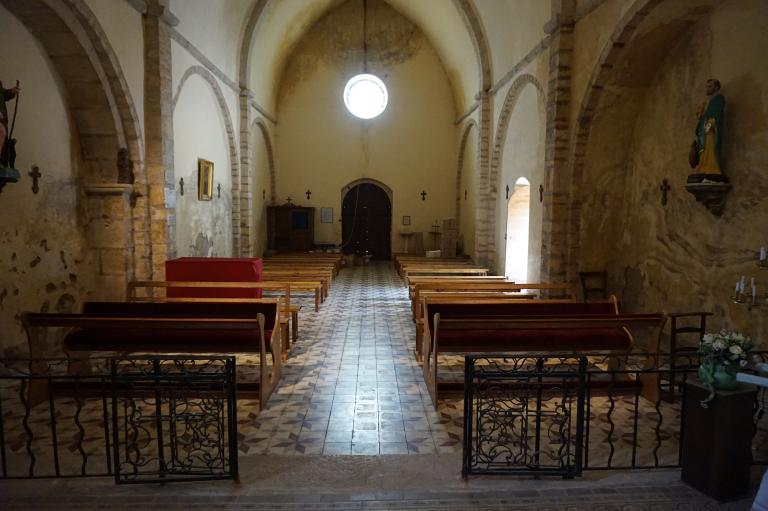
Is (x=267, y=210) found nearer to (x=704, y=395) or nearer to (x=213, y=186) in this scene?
(x=213, y=186)

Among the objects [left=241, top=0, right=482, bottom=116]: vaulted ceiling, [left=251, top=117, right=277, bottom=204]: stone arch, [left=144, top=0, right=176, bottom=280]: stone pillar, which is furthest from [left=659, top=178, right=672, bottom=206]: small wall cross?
[left=251, top=117, right=277, bottom=204]: stone arch

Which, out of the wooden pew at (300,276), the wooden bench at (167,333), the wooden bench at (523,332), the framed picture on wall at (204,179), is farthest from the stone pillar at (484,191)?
the wooden bench at (167,333)

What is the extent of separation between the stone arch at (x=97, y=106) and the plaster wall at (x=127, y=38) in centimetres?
17

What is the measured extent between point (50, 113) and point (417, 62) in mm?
13127

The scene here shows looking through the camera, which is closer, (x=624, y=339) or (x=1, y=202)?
(x=624, y=339)

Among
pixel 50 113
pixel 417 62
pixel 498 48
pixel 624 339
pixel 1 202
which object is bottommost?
pixel 624 339

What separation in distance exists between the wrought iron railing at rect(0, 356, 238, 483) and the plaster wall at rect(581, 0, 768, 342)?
572 cm

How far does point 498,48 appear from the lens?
12.6 m

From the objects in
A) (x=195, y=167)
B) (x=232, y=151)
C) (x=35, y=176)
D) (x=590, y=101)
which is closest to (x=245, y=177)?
(x=232, y=151)

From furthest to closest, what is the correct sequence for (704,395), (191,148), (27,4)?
(191,148), (27,4), (704,395)

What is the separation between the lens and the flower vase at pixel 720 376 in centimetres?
351

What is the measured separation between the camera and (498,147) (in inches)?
525

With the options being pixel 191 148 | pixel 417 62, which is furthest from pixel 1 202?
pixel 417 62

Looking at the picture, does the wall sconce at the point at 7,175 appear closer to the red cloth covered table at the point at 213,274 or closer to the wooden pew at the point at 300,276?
the red cloth covered table at the point at 213,274
